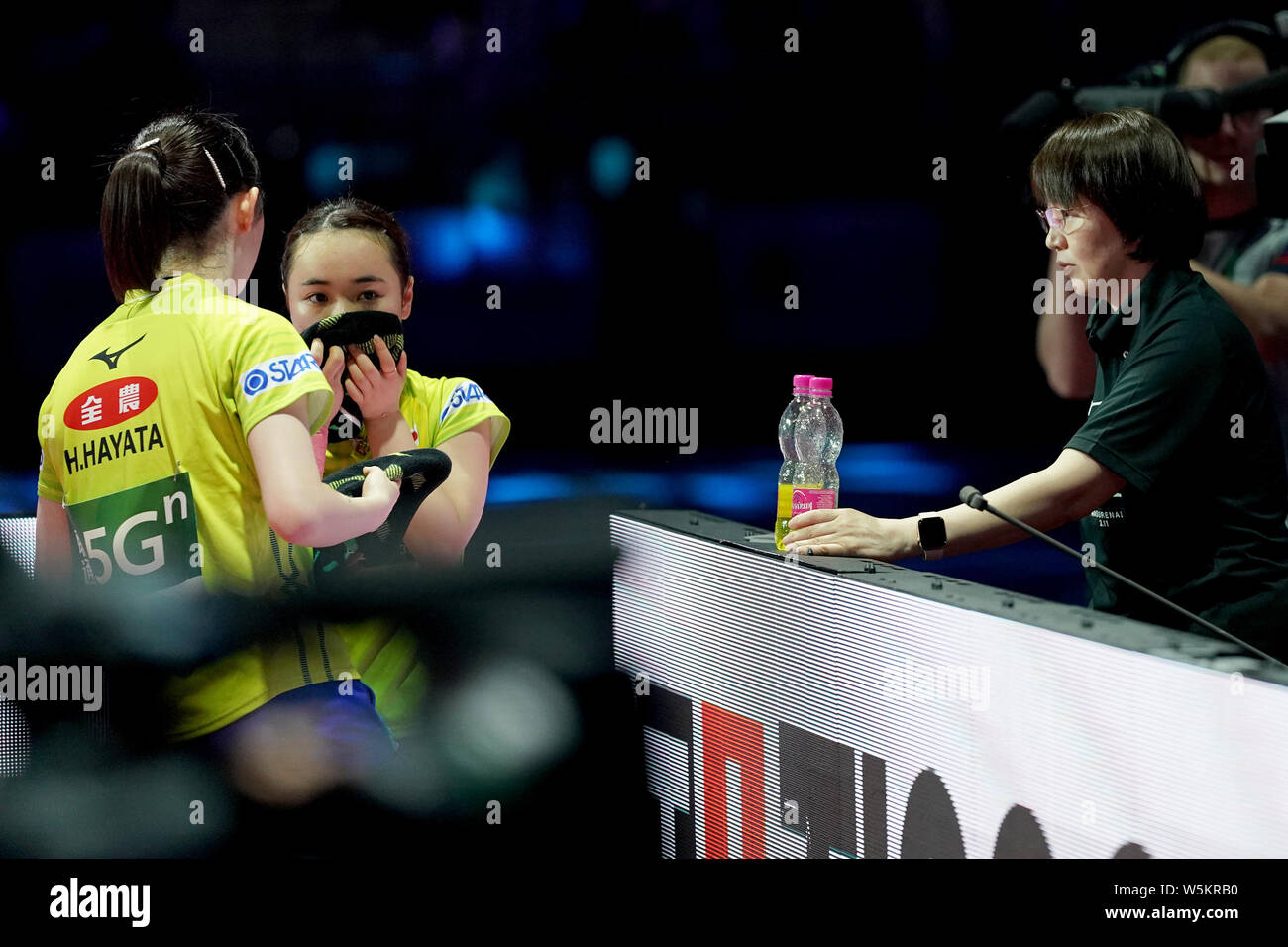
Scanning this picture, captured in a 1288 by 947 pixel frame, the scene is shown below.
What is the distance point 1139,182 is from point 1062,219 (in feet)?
0.40

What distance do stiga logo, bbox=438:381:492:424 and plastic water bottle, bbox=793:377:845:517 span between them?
56 centimetres

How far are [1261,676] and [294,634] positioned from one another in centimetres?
109

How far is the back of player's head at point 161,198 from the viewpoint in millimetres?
1602

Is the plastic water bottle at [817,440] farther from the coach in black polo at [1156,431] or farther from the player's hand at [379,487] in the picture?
the player's hand at [379,487]

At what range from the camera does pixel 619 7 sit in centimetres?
470

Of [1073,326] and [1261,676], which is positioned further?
[1073,326]

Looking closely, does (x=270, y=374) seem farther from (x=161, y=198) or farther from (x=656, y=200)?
(x=656, y=200)

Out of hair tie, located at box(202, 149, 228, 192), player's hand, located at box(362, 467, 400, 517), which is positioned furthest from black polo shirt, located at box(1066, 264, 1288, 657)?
hair tie, located at box(202, 149, 228, 192)

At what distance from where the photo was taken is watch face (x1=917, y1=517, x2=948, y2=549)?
183cm

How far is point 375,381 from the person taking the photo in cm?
202

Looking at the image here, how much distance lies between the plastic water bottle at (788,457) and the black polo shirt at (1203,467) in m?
0.51

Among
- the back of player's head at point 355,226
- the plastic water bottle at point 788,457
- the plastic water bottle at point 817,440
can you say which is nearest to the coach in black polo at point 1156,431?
the plastic water bottle at point 788,457
